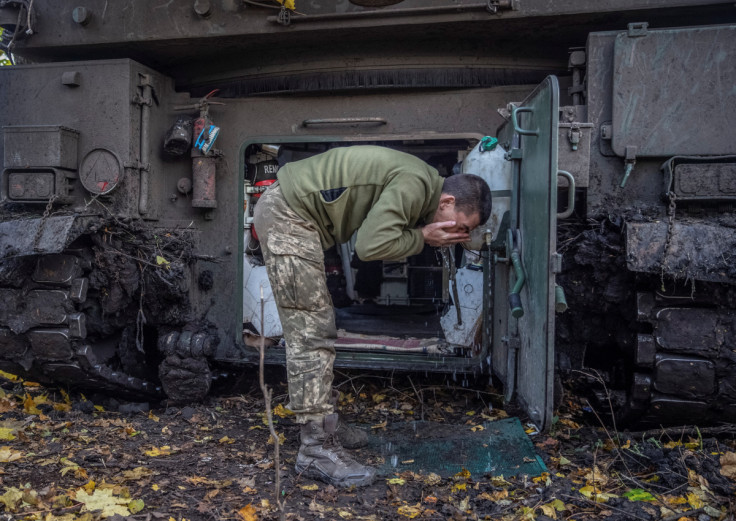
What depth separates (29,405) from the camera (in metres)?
3.91

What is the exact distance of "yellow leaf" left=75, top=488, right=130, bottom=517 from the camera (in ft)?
7.88

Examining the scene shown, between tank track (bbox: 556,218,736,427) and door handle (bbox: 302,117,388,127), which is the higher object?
door handle (bbox: 302,117,388,127)

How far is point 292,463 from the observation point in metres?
3.06

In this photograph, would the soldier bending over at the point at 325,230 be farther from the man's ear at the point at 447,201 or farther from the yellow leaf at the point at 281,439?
the yellow leaf at the point at 281,439

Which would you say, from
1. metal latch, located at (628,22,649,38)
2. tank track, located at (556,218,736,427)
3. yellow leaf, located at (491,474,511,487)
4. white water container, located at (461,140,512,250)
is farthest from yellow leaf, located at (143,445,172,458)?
metal latch, located at (628,22,649,38)

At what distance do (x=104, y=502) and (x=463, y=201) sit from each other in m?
1.89

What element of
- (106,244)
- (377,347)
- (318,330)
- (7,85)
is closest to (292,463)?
(318,330)

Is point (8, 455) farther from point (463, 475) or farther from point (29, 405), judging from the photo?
point (463, 475)

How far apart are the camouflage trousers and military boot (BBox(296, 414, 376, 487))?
55 mm

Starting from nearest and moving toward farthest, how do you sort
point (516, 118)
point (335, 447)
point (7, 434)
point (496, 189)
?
1. point (335, 447)
2. point (516, 118)
3. point (7, 434)
4. point (496, 189)

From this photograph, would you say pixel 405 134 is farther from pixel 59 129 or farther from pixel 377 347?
pixel 59 129

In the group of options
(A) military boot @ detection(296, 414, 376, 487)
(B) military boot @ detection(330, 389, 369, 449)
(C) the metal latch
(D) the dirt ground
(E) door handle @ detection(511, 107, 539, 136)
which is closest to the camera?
(D) the dirt ground

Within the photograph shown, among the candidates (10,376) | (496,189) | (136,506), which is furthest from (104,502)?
(496,189)

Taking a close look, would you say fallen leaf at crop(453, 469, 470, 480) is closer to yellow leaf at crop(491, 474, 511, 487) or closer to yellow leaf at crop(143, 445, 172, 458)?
yellow leaf at crop(491, 474, 511, 487)
